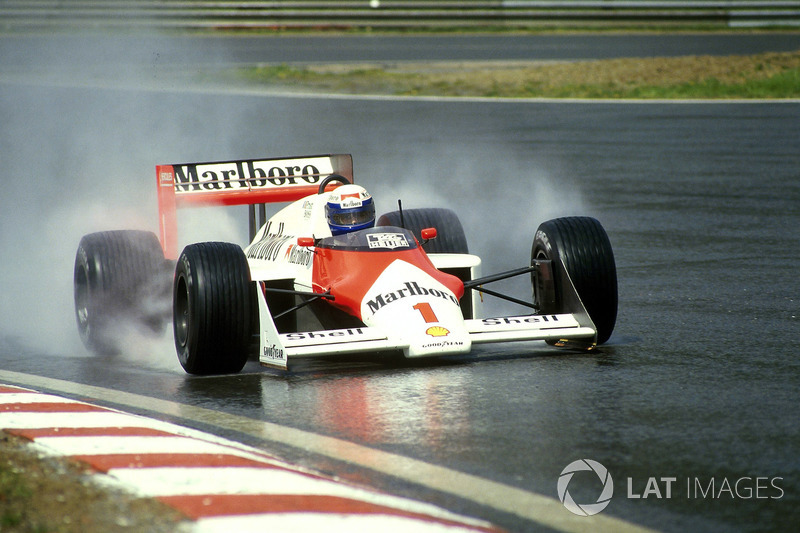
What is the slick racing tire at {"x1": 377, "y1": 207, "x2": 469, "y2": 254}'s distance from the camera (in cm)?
912

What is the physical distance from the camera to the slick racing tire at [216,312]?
7121 millimetres

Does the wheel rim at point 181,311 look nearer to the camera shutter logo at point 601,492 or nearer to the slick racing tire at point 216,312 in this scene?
the slick racing tire at point 216,312

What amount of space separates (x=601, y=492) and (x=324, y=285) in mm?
3271

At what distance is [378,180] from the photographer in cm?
1633

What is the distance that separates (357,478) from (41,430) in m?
1.60

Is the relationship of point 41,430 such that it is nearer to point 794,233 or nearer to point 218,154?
point 794,233

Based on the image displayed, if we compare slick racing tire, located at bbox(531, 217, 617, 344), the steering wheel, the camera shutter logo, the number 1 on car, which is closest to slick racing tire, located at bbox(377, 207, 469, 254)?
the steering wheel

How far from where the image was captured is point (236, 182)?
955cm

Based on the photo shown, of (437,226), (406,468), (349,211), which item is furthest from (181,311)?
(406,468)

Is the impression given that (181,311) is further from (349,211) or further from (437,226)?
(437,226)

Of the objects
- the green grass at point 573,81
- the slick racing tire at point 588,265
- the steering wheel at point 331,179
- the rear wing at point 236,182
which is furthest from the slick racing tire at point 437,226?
the green grass at point 573,81

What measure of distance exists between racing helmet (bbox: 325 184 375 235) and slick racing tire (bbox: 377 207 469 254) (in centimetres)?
101

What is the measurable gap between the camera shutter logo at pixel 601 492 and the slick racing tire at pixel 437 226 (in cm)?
403

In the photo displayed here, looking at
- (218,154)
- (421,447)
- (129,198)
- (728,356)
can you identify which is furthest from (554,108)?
(421,447)
